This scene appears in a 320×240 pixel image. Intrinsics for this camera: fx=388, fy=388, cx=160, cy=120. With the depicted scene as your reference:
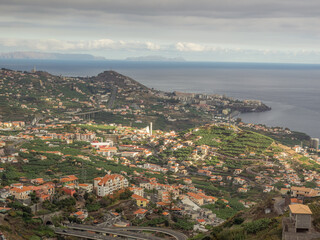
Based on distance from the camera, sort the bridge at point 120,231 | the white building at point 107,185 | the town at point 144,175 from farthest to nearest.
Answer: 1. the white building at point 107,185
2. the town at point 144,175
3. the bridge at point 120,231

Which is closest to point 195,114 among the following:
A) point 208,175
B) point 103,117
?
point 103,117

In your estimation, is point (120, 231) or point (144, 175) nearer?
point (120, 231)

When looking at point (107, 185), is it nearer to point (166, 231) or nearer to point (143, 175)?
point (166, 231)

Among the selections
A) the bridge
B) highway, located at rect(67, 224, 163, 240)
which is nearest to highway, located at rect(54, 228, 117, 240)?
the bridge

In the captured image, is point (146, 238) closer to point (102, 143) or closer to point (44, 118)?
point (102, 143)

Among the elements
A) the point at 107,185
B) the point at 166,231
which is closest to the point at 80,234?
the point at 166,231

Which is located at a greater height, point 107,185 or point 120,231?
point 107,185

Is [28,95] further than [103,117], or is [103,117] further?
[28,95]

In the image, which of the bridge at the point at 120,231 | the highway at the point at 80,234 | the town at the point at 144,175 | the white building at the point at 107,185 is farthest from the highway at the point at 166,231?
the white building at the point at 107,185

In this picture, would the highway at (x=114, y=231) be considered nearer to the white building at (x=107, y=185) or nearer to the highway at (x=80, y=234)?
the highway at (x=80, y=234)

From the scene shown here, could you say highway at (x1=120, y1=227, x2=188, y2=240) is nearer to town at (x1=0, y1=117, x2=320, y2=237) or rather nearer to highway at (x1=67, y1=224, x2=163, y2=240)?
highway at (x1=67, y1=224, x2=163, y2=240)

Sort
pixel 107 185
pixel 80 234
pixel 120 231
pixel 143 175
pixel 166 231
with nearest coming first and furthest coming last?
1. pixel 80 234
2. pixel 120 231
3. pixel 166 231
4. pixel 107 185
5. pixel 143 175
